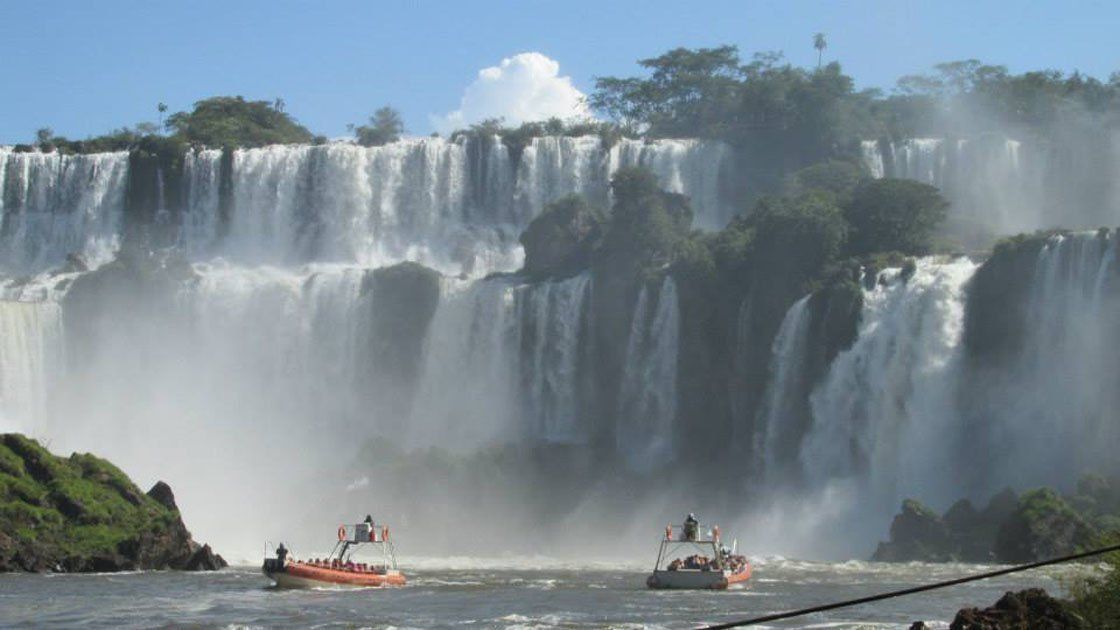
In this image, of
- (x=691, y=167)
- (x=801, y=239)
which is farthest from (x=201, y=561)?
(x=691, y=167)

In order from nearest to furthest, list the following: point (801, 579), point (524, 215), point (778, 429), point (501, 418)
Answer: point (801, 579)
point (778, 429)
point (501, 418)
point (524, 215)

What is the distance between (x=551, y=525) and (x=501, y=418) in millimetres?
8462

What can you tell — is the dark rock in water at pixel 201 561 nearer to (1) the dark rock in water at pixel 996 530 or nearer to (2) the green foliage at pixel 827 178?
(1) the dark rock in water at pixel 996 530

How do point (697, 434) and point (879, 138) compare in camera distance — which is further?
point (879, 138)

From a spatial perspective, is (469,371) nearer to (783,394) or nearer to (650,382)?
(650,382)

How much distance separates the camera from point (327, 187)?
328ft

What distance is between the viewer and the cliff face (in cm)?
5550

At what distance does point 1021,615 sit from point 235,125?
8524cm

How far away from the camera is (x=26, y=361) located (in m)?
85.2

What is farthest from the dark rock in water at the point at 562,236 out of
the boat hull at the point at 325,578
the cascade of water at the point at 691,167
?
the boat hull at the point at 325,578

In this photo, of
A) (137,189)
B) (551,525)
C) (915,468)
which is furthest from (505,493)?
(137,189)

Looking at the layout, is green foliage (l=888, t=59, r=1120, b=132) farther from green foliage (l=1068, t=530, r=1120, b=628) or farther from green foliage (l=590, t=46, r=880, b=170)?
green foliage (l=1068, t=530, r=1120, b=628)

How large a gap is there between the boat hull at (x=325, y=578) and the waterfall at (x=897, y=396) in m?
21.9

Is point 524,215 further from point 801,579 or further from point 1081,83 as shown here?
point 801,579
